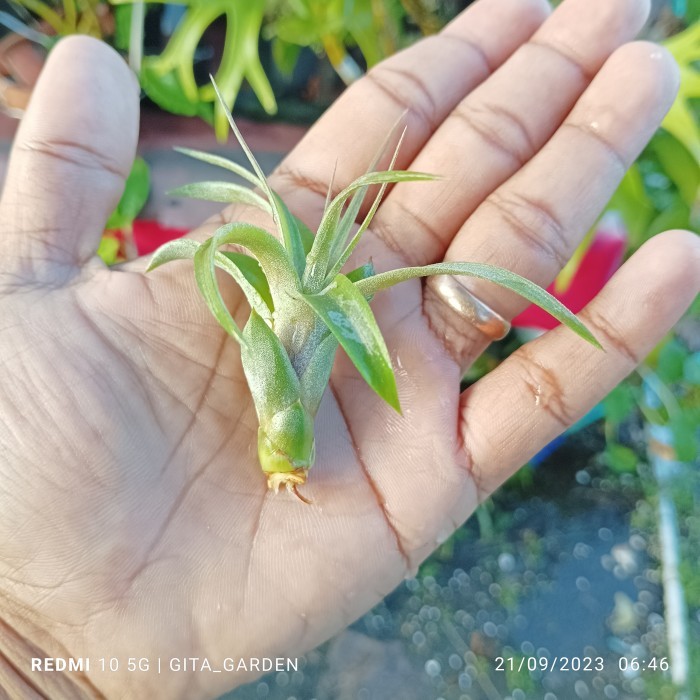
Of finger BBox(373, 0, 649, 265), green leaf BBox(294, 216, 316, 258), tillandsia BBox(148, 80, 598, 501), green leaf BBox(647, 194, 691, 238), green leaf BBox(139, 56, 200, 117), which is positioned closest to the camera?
tillandsia BBox(148, 80, 598, 501)

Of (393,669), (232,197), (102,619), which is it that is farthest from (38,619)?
(393,669)

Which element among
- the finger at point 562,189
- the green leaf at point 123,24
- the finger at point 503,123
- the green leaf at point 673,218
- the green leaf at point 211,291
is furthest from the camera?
the green leaf at point 123,24

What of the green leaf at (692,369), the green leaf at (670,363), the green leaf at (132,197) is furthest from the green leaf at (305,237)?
the green leaf at (692,369)

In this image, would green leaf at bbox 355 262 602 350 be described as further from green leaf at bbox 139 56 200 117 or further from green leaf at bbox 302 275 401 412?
green leaf at bbox 139 56 200 117

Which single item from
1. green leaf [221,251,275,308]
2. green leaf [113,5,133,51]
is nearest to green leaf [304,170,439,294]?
green leaf [221,251,275,308]

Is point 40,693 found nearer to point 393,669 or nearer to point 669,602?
point 393,669

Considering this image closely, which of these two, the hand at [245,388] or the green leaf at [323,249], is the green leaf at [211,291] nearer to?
the green leaf at [323,249]
